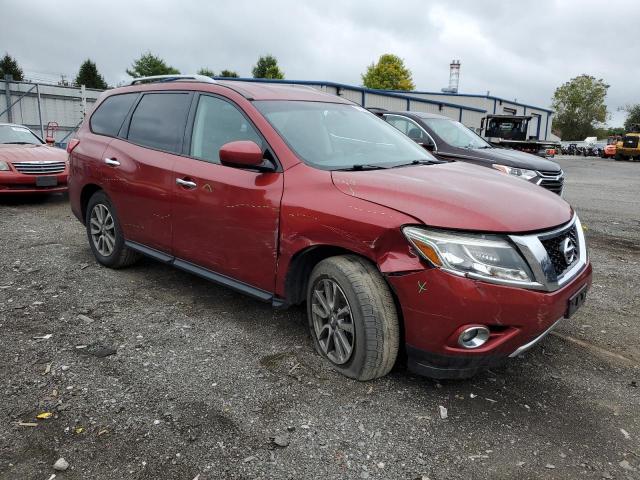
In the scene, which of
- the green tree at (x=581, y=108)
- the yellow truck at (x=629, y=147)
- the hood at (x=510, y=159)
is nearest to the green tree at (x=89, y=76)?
the yellow truck at (x=629, y=147)

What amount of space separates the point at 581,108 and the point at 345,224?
93503 millimetres

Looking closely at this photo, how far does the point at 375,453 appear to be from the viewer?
2.34 m

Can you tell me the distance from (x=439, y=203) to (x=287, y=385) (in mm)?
1354

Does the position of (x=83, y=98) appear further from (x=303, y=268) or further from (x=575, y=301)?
(x=575, y=301)

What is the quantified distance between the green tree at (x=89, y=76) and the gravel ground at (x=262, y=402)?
6388 centimetres

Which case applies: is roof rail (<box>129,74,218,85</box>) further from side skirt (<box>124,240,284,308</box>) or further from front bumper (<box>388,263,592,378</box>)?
front bumper (<box>388,263,592,378</box>)

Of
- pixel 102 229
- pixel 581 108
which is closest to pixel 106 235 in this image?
pixel 102 229

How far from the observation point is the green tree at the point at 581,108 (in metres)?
81.6

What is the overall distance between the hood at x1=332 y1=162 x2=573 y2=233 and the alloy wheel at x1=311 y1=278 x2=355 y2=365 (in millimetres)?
589

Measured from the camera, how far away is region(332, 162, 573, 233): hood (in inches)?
99.1

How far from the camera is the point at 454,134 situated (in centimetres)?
859

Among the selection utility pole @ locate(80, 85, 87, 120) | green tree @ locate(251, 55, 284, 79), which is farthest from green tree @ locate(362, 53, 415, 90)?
utility pole @ locate(80, 85, 87, 120)

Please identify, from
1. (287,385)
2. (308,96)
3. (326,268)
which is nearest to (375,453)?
(287,385)

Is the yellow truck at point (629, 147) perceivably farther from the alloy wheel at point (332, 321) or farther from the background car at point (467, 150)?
the alloy wheel at point (332, 321)
